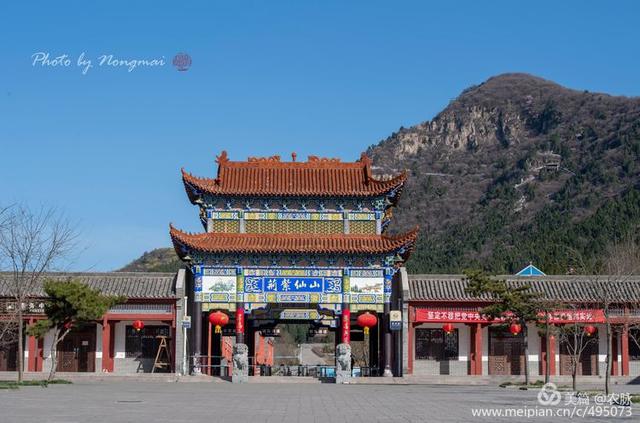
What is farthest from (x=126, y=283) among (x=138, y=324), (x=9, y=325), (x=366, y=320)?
(x=366, y=320)

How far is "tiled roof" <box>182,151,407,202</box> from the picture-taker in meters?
45.9

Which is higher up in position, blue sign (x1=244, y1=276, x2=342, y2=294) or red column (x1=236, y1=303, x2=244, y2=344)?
blue sign (x1=244, y1=276, x2=342, y2=294)

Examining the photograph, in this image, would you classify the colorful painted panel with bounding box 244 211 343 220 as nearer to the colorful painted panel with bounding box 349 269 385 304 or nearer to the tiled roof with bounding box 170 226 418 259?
the tiled roof with bounding box 170 226 418 259

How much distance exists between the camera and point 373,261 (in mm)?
45062

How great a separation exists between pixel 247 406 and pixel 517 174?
133 metres

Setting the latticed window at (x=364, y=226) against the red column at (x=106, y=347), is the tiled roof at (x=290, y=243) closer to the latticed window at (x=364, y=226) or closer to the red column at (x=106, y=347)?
the latticed window at (x=364, y=226)

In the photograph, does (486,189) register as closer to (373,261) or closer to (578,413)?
(373,261)

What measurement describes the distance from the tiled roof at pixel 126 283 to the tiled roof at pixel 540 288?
11987 millimetres

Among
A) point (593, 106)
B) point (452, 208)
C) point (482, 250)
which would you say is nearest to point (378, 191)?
point (482, 250)

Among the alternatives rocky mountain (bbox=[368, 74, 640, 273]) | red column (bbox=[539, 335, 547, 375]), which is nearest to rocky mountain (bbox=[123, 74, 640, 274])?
rocky mountain (bbox=[368, 74, 640, 273])

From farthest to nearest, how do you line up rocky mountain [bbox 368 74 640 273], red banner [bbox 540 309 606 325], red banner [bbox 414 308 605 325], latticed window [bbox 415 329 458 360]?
1. rocky mountain [bbox 368 74 640 273]
2. latticed window [bbox 415 329 458 360]
3. red banner [bbox 414 308 605 325]
4. red banner [bbox 540 309 606 325]

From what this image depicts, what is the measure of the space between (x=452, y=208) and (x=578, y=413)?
12963 cm

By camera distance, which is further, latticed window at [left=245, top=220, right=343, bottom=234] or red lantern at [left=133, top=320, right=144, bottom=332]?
latticed window at [left=245, top=220, right=343, bottom=234]

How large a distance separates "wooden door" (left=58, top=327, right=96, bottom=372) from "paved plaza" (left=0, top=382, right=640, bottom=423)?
1530 cm
